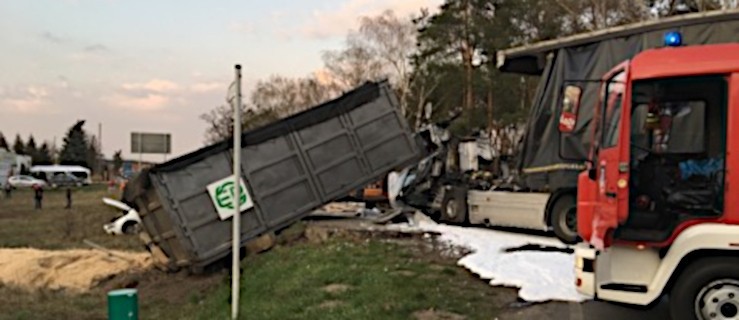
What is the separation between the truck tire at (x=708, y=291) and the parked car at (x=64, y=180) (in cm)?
6910

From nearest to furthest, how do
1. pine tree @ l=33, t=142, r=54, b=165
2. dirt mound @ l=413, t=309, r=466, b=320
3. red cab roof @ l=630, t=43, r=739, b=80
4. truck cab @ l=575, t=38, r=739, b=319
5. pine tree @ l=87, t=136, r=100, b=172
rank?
1. truck cab @ l=575, t=38, r=739, b=319
2. red cab roof @ l=630, t=43, r=739, b=80
3. dirt mound @ l=413, t=309, r=466, b=320
4. pine tree @ l=33, t=142, r=54, b=165
5. pine tree @ l=87, t=136, r=100, b=172

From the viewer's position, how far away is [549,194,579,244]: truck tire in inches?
494

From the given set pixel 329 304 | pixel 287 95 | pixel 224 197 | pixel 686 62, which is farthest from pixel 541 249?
pixel 287 95

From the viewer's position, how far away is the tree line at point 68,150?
98.4m

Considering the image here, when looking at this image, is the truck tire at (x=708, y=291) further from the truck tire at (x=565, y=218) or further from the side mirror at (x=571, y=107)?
the truck tire at (x=565, y=218)

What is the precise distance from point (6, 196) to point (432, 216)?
3778 cm

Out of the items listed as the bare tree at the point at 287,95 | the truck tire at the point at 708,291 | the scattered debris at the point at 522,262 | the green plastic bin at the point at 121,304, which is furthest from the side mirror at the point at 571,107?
the bare tree at the point at 287,95

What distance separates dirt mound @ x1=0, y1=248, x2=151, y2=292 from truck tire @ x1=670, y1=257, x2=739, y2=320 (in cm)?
1092

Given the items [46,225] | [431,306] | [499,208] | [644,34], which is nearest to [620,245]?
[431,306]

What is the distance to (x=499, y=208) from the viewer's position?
48.5 feet

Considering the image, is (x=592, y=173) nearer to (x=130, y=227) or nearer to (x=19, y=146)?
(x=130, y=227)

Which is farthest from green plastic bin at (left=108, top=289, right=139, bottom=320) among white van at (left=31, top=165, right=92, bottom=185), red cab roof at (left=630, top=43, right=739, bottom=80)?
white van at (left=31, top=165, right=92, bottom=185)

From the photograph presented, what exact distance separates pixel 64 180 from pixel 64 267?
200ft

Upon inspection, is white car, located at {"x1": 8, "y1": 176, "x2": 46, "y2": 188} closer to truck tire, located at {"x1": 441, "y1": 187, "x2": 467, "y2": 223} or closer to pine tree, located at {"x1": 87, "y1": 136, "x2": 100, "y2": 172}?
pine tree, located at {"x1": 87, "y1": 136, "x2": 100, "y2": 172}
